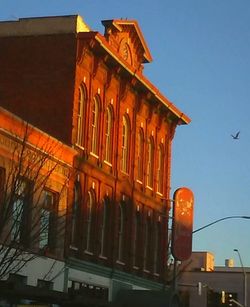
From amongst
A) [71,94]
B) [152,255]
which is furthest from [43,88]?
[152,255]

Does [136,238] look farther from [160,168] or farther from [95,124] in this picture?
[95,124]

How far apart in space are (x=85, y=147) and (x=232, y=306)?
54.8 meters

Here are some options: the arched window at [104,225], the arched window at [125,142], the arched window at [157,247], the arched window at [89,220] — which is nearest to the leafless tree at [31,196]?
the arched window at [89,220]

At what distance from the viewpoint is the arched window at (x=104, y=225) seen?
41166 mm

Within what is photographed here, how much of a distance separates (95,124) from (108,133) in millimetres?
1920

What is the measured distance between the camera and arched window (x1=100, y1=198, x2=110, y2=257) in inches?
1621

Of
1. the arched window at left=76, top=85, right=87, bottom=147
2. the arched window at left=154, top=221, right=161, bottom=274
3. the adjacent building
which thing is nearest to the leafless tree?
the arched window at left=76, top=85, right=87, bottom=147

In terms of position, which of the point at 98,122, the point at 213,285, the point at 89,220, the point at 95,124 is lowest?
the point at 89,220

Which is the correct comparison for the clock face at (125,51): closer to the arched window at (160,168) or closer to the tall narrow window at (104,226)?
the arched window at (160,168)

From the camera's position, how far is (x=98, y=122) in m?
40.6

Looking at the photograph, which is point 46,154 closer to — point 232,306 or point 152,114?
point 152,114

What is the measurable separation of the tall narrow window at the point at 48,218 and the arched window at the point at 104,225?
21.9ft

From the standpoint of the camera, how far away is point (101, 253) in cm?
4094

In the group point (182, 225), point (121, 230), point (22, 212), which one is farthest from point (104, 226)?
point (22, 212)
